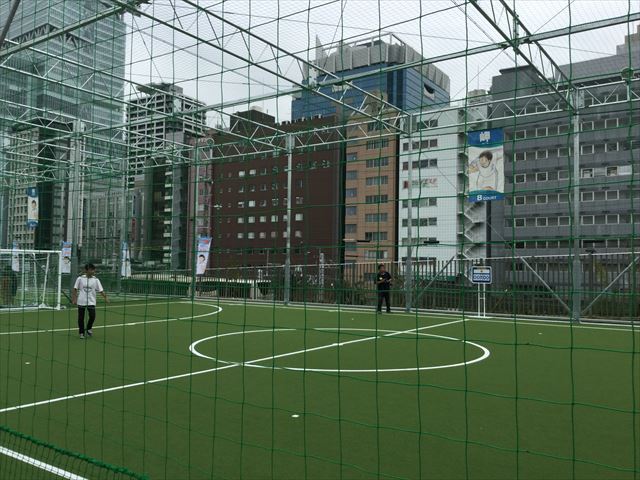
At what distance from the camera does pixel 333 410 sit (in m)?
5.03

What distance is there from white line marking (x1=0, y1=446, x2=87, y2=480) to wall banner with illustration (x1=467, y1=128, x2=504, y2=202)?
320cm

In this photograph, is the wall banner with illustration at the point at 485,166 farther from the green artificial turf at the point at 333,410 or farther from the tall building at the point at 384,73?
the tall building at the point at 384,73

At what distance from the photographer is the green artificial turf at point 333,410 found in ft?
12.2

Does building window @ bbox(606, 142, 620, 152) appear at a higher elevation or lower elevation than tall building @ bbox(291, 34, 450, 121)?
higher

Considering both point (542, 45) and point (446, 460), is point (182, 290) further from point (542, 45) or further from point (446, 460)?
point (446, 460)

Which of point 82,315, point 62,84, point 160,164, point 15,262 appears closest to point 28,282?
point 15,262

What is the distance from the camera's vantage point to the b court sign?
13398 mm

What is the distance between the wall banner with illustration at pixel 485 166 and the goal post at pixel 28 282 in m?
13.2

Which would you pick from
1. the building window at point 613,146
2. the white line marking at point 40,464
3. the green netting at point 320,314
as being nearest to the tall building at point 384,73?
the green netting at point 320,314

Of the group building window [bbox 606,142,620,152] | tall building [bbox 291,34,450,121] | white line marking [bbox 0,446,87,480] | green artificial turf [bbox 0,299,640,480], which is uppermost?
building window [bbox 606,142,620,152]

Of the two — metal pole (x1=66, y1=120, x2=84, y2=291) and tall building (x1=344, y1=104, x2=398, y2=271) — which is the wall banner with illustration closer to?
tall building (x1=344, y1=104, x2=398, y2=271)

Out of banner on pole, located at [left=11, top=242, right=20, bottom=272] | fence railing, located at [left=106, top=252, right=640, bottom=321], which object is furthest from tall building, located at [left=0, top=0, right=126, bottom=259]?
fence railing, located at [left=106, top=252, right=640, bottom=321]

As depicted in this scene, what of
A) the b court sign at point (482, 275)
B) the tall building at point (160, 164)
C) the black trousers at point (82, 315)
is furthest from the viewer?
the tall building at point (160, 164)

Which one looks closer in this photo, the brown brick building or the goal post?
the brown brick building
